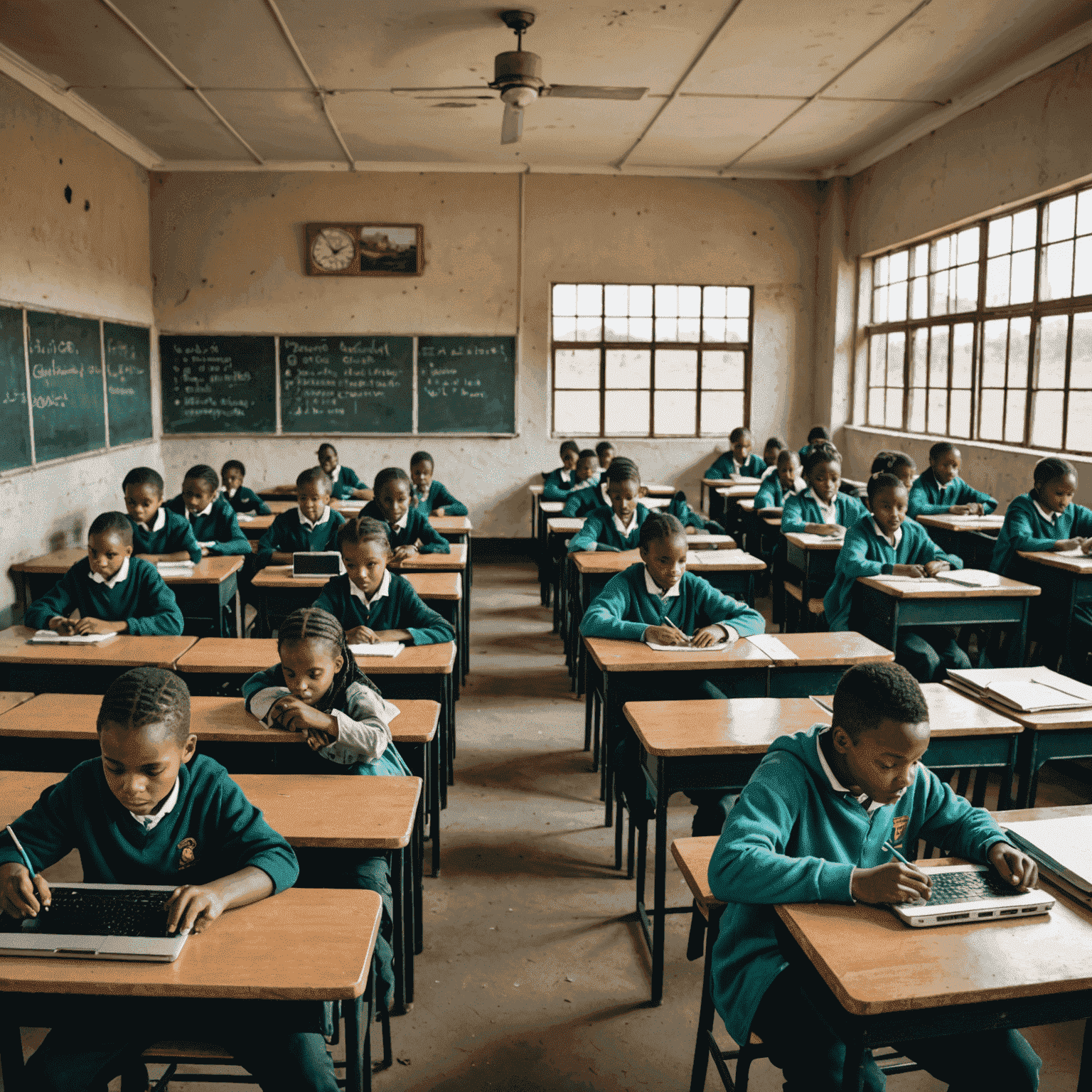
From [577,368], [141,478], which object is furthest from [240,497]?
[577,368]

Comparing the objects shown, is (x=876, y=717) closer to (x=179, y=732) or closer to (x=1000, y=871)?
(x=1000, y=871)

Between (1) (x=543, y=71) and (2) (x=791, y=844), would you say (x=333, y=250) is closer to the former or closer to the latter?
(1) (x=543, y=71)

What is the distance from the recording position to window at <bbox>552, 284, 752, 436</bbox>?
323 inches

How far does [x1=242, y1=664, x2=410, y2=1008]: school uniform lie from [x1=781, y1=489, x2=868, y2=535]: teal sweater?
336 centimetres

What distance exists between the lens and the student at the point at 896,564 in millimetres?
3703

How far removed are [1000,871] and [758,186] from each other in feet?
24.9

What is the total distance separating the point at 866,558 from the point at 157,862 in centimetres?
324

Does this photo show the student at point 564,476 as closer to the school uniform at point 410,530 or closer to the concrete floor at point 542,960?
the school uniform at point 410,530

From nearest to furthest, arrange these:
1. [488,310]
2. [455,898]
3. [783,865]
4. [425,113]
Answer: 1. [783,865]
2. [455,898]
3. [425,113]
4. [488,310]

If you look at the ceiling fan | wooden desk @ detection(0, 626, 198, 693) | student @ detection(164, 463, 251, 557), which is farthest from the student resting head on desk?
the ceiling fan

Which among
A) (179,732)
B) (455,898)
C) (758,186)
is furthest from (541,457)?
(179,732)

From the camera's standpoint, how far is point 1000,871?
1453 millimetres

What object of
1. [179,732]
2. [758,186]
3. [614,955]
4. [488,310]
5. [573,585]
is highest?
[758,186]

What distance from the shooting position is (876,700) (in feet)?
4.79
